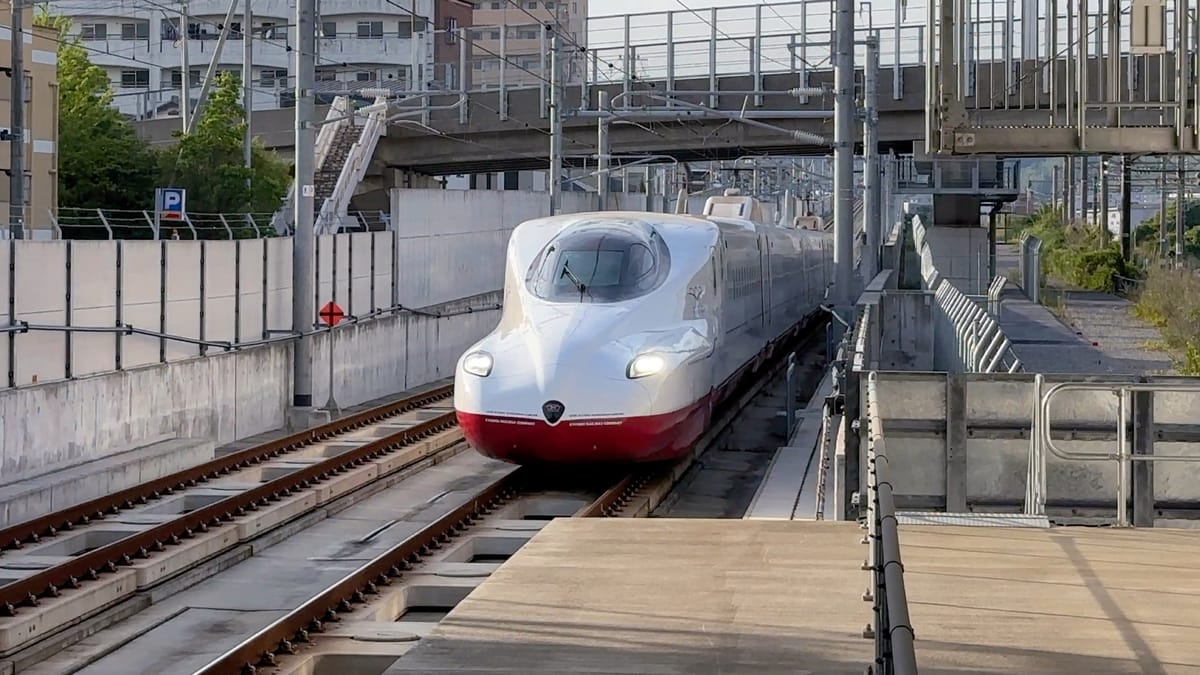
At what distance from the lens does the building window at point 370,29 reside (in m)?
81.2

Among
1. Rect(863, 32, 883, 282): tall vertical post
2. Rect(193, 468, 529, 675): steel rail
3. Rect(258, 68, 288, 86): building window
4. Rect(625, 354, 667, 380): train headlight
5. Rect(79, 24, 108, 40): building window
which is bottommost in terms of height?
Rect(193, 468, 529, 675): steel rail

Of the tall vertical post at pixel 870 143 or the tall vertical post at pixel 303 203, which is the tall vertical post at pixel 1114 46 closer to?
the tall vertical post at pixel 303 203

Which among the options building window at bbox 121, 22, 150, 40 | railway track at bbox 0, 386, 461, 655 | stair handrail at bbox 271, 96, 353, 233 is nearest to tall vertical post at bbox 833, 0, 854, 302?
railway track at bbox 0, 386, 461, 655

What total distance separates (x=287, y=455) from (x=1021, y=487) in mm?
11073

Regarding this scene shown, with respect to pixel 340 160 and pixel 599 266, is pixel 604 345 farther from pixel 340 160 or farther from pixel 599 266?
pixel 340 160

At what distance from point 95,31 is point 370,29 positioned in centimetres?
1285

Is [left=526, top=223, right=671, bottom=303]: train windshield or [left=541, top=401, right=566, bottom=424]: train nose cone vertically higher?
[left=526, top=223, right=671, bottom=303]: train windshield

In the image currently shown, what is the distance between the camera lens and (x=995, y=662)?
7.00m

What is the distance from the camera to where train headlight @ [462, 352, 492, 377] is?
16391mm

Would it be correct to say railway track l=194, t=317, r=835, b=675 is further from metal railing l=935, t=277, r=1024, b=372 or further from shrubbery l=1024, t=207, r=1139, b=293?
shrubbery l=1024, t=207, r=1139, b=293

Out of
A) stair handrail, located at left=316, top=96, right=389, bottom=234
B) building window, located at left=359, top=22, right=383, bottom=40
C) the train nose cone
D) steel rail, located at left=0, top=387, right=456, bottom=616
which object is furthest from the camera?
building window, located at left=359, top=22, right=383, bottom=40

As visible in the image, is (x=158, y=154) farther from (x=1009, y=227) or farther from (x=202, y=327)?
(x=1009, y=227)

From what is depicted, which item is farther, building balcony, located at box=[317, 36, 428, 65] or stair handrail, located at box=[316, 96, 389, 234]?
building balcony, located at box=[317, 36, 428, 65]

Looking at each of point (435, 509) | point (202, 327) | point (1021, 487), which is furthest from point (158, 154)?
point (1021, 487)
